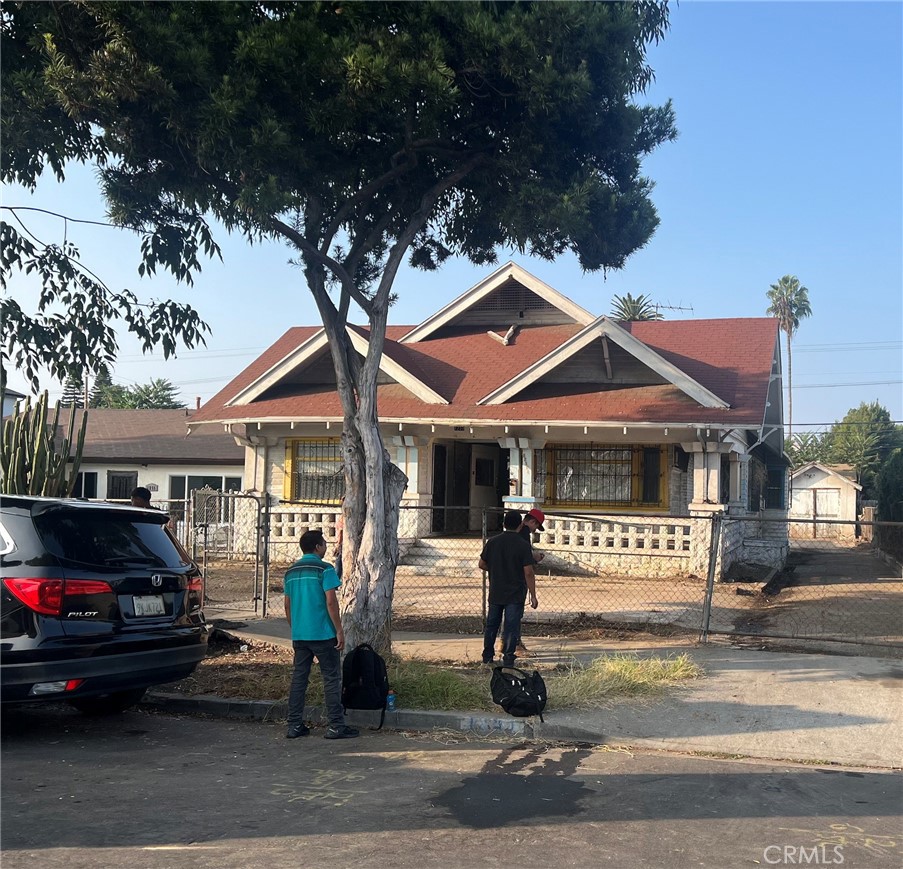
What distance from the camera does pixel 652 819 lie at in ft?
18.2

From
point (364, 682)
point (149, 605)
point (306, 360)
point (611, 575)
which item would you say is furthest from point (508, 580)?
point (306, 360)

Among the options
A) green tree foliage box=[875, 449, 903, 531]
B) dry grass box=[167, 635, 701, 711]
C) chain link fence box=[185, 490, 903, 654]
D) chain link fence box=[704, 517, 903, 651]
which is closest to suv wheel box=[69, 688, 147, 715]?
dry grass box=[167, 635, 701, 711]

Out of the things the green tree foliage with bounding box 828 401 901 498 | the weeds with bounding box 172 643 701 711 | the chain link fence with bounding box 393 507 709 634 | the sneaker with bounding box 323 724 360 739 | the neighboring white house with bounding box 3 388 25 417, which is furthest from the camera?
the green tree foliage with bounding box 828 401 901 498

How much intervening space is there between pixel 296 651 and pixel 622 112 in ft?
22.1

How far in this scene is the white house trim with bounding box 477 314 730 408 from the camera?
1798 cm

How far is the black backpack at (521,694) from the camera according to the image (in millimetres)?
7762

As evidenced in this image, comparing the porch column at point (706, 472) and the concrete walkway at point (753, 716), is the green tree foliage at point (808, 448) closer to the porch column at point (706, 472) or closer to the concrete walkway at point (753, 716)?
the porch column at point (706, 472)

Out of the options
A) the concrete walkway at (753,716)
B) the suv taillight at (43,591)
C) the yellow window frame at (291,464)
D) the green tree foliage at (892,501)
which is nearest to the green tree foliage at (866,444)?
the green tree foliage at (892,501)

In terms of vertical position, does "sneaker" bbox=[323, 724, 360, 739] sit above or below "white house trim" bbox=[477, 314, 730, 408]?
below

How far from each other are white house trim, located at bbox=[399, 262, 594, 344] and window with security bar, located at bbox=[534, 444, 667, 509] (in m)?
3.10

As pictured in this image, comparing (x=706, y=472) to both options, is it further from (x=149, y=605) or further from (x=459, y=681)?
(x=149, y=605)

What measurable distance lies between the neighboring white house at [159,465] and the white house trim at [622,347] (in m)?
13.7

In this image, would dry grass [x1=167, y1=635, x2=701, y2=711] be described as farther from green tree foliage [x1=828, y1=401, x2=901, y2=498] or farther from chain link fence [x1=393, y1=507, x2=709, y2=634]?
green tree foliage [x1=828, y1=401, x2=901, y2=498]

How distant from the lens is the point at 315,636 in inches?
296
